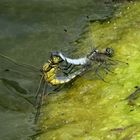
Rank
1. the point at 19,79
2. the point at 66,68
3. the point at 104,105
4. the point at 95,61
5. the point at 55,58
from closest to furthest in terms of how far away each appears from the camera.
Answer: the point at 104,105 → the point at 55,58 → the point at 66,68 → the point at 95,61 → the point at 19,79

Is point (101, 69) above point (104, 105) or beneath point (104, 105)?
above

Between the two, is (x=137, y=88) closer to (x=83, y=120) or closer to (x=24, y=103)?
(x=83, y=120)

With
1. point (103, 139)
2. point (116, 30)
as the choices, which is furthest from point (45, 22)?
point (103, 139)

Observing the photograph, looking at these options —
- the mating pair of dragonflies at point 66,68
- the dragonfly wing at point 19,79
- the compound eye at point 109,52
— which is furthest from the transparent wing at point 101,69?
the dragonfly wing at point 19,79

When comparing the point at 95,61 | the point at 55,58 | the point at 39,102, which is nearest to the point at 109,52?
the point at 95,61

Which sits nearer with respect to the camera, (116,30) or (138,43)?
(138,43)

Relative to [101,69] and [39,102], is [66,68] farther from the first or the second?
[39,102]
